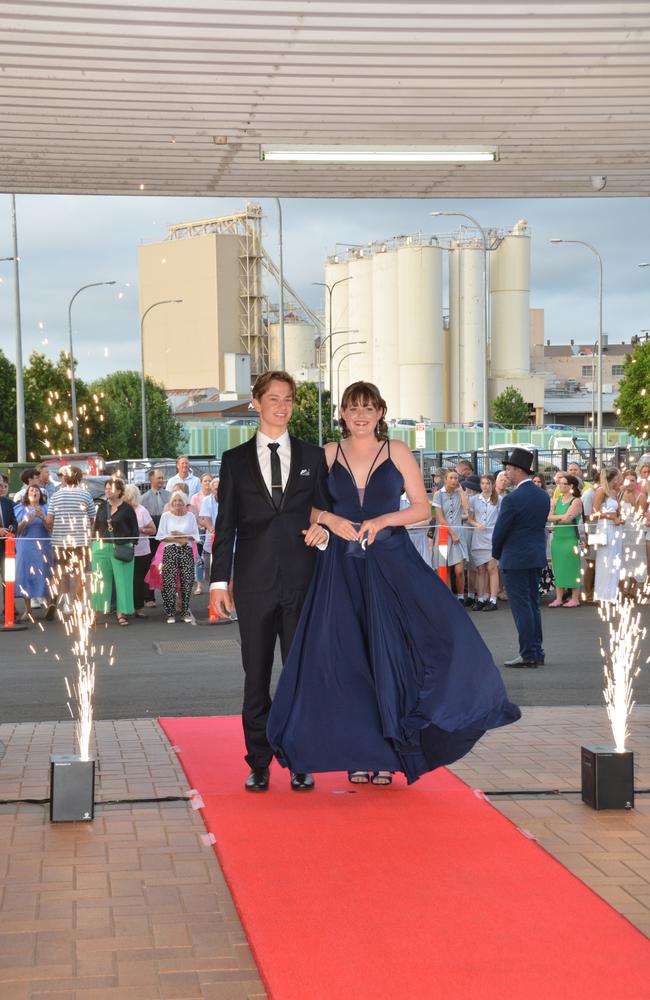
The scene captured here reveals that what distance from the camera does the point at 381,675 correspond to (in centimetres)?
648

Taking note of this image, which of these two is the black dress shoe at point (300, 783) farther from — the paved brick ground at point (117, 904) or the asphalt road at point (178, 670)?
the asphalt road at point (178, 670)

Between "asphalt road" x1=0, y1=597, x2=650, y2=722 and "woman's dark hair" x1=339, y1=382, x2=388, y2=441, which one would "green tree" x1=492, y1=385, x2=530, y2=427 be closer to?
"asphalt road" x1=0, y1=597, x2=650, y2=722

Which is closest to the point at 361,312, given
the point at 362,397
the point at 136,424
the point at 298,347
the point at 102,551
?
the point at 136,424

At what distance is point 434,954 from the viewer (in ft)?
14.5

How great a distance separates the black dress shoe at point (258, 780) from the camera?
685cm

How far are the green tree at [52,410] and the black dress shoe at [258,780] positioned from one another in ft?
147

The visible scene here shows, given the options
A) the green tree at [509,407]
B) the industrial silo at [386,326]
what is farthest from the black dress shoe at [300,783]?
the green tree at [509,407]

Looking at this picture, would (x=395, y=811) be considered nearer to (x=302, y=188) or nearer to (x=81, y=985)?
(x=81, y=985)

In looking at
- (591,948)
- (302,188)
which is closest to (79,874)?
(591,948)

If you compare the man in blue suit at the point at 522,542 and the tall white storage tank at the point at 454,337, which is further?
the tall white storage tank at the point at 454,337

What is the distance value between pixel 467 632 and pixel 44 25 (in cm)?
391

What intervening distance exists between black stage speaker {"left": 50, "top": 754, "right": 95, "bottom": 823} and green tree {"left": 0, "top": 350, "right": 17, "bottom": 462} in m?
47.9

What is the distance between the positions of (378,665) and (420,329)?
8925 cm

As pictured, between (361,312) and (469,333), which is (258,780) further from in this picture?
(361,312)
